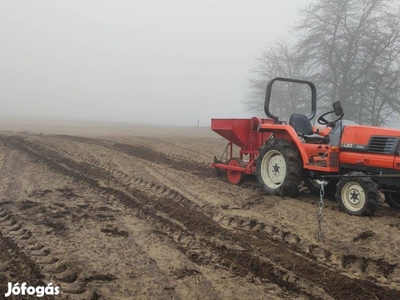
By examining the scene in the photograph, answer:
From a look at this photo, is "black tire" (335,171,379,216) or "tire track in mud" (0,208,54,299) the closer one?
"tire track in mud" (0,208,54,299)

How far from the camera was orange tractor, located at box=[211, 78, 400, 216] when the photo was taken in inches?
215

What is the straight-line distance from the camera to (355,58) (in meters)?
21.8

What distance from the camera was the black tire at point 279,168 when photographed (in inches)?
253

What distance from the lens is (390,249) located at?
14.0ft

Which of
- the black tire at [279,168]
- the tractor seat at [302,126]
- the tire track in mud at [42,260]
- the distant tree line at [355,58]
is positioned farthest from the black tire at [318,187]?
the distant tree line at [355,58]

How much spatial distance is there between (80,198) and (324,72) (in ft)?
64.6

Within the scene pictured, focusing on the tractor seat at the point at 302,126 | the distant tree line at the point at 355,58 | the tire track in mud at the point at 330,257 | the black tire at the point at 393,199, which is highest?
the distant tree line at the point at 355,58

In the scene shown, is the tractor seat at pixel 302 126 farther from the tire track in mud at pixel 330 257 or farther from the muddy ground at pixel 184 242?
the tire track in mud at pixel 330 257

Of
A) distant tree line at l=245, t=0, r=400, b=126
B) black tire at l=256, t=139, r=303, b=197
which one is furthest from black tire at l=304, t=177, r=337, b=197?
distant tree line at l=245, t=0, r=400, b=126

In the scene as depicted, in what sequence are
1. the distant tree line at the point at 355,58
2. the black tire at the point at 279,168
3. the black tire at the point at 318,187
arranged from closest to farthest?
1. the black tire at the point at 279,168
2. the black tire at the point at 318,187
3. the distant tree line at the point at 355,58

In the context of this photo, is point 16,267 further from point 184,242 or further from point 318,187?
point 318,187

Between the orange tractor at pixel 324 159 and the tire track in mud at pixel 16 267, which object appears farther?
the orange tractor at pixel 324 159

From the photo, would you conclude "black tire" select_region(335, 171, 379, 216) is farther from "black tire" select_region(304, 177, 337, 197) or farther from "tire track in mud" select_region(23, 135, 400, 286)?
"tire track in mud" select_region(23, 135, 400, 286)

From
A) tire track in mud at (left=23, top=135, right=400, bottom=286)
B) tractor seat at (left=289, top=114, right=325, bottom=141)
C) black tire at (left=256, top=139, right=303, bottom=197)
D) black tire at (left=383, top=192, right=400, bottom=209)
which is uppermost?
tractor seat at (left=289, top=114, right=325, bottom=141)
